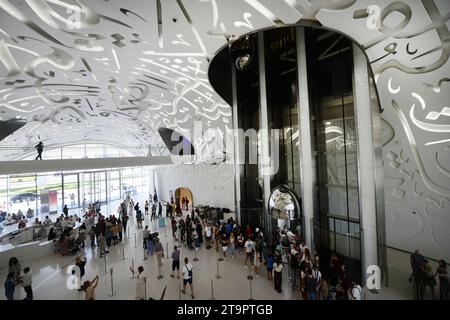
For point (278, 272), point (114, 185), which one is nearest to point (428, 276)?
point (278, 272)

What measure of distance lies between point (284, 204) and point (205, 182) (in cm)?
958

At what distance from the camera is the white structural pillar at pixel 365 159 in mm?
6105

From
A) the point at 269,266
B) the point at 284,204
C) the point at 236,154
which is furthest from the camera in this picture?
the point at 236,154

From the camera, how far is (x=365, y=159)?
20.5 ft

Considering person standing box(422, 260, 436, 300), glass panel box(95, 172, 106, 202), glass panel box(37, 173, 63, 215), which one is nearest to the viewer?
person standing box(422, 260, 436, 300)

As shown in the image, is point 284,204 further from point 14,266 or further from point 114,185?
point 114,185

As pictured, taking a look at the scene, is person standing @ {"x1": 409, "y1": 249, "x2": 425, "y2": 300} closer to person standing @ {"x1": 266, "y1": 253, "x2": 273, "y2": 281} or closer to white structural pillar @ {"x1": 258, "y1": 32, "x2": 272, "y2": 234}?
person standing @ {"x1": 266, "y1": 253, "x2": 273, "y2": 281}

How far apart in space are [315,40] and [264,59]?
91.5 inches

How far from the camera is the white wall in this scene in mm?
14256

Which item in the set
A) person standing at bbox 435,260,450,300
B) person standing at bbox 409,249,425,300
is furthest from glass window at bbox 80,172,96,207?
person standing at bbox 435,260,450,300

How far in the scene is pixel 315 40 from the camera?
780cm

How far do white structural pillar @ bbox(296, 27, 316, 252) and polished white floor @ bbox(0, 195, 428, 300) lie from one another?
83.3 inches

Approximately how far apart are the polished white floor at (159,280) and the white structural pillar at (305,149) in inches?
83.3

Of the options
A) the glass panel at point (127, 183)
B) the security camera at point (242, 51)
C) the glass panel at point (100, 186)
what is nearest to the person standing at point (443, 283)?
the security camera at point (242, 51)
